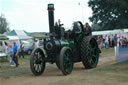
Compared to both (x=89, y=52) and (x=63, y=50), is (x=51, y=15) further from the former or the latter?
(x=89, y=52)

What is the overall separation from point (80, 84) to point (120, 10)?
46775 millimetres

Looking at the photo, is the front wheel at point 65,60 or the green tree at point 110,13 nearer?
the front wheel at point 65,60

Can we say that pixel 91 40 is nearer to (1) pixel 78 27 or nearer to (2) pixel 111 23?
(1) pixel 78 27

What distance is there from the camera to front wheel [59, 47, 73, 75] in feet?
30.3

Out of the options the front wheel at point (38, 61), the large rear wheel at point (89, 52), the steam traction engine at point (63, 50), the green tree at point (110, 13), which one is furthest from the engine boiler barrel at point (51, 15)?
the green tree at point (110, 13)

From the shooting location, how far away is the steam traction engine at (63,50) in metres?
9.67

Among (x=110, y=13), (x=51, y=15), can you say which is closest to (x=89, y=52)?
(x=51, y=15)

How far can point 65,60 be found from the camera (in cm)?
963

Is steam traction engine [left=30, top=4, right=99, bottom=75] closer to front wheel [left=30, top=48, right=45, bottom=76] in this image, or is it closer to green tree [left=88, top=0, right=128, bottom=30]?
front wheel [left=30, top=48, right=45, bottom=76]

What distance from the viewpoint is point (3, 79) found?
9.24 metres

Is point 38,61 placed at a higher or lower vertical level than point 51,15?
lower

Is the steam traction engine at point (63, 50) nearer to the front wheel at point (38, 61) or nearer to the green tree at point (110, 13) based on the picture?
the front wheel at point (38, 61)

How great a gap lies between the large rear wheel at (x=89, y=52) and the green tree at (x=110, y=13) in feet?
130

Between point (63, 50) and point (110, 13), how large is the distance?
46317 mm
